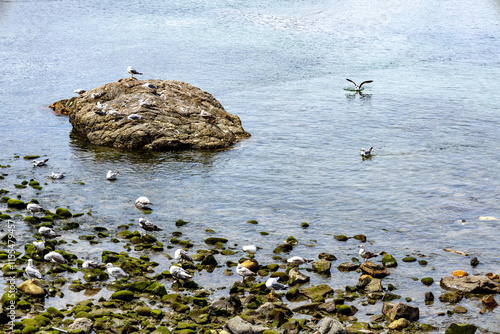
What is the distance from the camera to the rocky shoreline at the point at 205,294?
10227 millimetres

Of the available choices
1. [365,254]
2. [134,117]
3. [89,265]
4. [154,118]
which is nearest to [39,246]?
[89,265]

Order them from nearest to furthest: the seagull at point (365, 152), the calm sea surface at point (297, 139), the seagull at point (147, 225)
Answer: the seagull at point (147, 225), the calm sea surface at point (297, 139), the seagull at point (365, 152)

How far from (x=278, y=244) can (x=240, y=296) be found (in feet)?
10.6

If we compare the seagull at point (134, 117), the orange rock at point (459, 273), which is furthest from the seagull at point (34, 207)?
the orange rock at point (459, 273)

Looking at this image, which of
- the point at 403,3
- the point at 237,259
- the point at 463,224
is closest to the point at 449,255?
the point at 463,224

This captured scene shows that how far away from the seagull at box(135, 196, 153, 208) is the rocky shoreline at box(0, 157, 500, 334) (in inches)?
77.5

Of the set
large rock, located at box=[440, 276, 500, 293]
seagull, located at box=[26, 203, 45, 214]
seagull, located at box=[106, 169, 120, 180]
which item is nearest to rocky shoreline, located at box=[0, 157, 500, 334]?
large rock, located at box=[440, 276, 500, 293]

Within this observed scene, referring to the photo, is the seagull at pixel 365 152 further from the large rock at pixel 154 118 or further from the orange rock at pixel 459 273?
the orange rock at pixel 459 273

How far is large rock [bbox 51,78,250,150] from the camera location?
78.0 ft

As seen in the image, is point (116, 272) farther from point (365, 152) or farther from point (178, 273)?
point (365, 152)

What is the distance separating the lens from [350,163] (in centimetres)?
2211

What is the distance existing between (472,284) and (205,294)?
20.7 ft

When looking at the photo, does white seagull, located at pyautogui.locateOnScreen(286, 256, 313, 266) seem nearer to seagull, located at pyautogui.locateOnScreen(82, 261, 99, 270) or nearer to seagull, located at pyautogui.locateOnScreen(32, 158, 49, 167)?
seagull, located at pyautogui.locateOnScreen(82, 261, 99, 270)

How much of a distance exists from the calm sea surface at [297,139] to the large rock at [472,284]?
326mm
